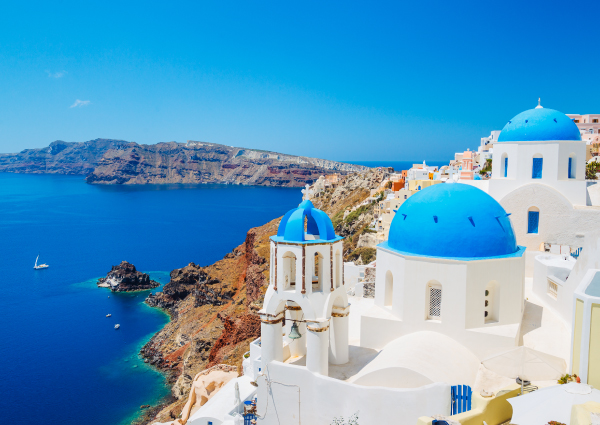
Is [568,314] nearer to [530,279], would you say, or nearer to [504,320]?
[504,320]

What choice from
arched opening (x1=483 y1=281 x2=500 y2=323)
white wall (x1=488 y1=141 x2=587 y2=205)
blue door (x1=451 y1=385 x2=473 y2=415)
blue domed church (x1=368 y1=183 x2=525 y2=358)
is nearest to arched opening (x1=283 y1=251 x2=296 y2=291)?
blue domed church (x1=368 y1=183 x2=525 y2=358)

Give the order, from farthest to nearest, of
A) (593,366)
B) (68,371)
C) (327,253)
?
1. (68,371)
2. (327,253)
3. (593,366)

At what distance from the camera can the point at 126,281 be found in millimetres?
55594

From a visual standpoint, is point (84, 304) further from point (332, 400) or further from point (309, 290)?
point (332, 400)

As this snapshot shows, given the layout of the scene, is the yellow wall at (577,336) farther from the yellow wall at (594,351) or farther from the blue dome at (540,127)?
the blue dome at (540,127)

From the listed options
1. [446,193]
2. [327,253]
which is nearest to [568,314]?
[446,193]

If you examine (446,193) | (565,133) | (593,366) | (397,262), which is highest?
(565,133)

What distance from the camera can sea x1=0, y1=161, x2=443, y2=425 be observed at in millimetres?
31000

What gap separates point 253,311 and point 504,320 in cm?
2067

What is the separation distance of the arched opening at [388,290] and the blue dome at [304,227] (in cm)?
260

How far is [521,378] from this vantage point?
10852 millimetres

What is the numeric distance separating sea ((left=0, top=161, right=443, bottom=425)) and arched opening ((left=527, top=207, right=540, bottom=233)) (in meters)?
25.5

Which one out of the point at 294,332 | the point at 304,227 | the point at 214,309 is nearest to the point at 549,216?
the point at 304,227

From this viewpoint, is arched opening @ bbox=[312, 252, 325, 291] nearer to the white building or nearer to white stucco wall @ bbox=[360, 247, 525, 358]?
white stucco wall @ bbox=[360, 247, 525, 358]
